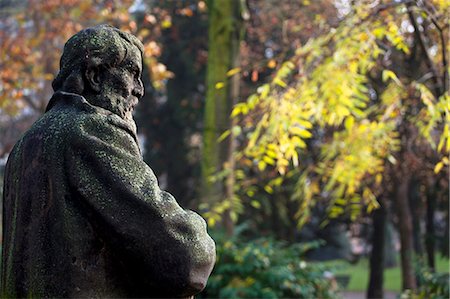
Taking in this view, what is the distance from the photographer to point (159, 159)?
22391 millimetres

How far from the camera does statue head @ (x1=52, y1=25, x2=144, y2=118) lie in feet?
9.30

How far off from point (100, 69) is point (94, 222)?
661 millimetres

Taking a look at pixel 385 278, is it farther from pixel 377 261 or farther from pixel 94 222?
pixel 94 222

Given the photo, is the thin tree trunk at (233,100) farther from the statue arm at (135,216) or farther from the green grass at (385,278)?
the green grass at (385,278)

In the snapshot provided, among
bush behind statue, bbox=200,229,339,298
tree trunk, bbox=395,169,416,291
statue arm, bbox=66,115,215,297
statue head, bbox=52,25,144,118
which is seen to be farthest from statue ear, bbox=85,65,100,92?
tree trunk, bbox=395,169,416,291

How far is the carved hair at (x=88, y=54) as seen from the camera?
283cm

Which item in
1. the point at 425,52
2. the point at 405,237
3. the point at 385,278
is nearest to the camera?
the point at 425,52

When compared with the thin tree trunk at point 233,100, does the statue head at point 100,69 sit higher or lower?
lower

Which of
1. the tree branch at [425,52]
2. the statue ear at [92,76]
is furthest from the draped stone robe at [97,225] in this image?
the tree branch at [425,52]

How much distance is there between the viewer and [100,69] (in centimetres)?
286

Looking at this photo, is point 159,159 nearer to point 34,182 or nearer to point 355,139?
point 355,139

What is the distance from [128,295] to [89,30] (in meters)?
1.12

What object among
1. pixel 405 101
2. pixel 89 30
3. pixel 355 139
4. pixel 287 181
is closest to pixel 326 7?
pixel 287 181

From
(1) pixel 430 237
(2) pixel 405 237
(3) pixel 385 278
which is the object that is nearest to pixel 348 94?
(2) pixel 405 237
